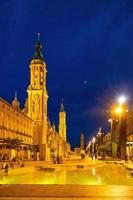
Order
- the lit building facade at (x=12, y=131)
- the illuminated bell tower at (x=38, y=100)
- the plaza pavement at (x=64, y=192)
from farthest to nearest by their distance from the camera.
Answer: the illuminated bell tower at (x=38, y=100), the lit building facade at (x=12, y=131), the plaza pavement at (x=64, y=192)

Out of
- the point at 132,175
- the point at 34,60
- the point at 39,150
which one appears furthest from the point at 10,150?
the point at 34,60

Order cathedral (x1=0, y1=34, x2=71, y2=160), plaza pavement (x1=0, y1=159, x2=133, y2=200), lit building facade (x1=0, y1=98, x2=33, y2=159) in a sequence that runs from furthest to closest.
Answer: cathedral (x1=0, y1=34, x2=71, y2=160)
lit building facade (x1=0, y1=98, x2=33, y2=159)
plaza pavement (x1=0, y1=159, x2=133, y2=200)

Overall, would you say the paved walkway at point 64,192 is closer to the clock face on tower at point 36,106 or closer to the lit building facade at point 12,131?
the lit building facade at point 12,131

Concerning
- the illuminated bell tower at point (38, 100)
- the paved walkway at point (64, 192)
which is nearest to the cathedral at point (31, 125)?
the illuminated bell tower at point (38, 100)

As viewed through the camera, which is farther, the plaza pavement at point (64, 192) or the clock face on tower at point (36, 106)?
the clock face on tower at point (36, 106)

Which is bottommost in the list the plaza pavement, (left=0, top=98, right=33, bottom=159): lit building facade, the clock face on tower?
the plaza pavement

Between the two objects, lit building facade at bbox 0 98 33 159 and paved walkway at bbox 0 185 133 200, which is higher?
lit building facade at bbox 0 98 33 159

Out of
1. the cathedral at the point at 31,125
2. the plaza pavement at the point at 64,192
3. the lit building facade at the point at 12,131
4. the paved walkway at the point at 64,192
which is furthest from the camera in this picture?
the cathedral at the point at 31,125

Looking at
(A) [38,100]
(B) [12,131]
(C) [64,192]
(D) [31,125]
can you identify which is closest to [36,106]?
(A) [38,100]

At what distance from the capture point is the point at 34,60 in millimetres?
115750

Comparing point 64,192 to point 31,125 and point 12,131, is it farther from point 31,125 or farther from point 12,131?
point 31,125

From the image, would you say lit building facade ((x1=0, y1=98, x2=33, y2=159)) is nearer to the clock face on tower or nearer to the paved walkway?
the clock face on tower

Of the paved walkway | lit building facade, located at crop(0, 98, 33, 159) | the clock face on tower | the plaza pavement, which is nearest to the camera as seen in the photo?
the plaza pavement

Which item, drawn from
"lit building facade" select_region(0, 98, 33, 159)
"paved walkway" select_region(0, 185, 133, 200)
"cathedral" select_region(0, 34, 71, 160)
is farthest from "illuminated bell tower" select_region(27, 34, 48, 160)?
"paved walkway" select_region(0, 185, 133, 200)
